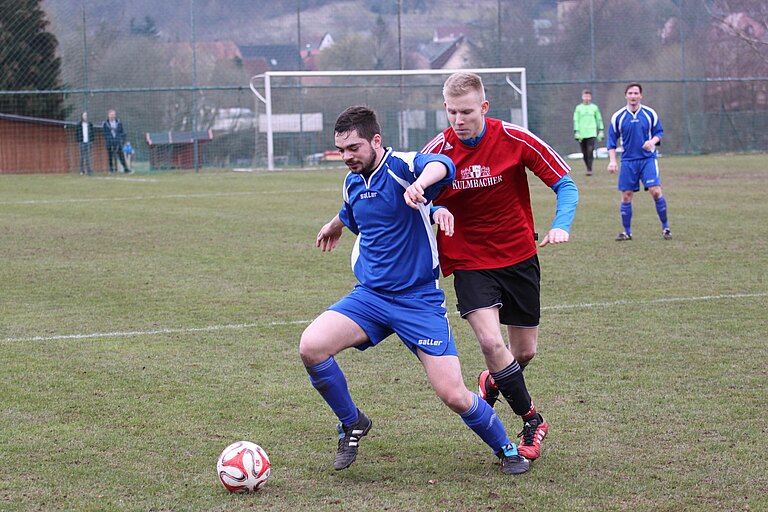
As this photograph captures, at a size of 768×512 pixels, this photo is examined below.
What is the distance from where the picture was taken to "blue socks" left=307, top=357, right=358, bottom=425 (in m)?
4.32

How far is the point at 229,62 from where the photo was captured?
35.2 metres

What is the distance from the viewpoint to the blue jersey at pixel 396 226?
14.3 feet

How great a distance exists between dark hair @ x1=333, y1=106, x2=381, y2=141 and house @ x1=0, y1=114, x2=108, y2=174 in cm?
2622

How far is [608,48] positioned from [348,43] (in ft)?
Answer: 30.2

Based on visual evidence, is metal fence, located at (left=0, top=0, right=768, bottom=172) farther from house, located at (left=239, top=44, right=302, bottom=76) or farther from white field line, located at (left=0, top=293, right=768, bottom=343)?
white field line, located at (left=0, top=293, right=768, bottom=343)

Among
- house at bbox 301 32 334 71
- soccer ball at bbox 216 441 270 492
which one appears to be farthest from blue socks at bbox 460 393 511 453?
house at bbox 301 32 334 71

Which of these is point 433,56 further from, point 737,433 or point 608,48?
point 737,433

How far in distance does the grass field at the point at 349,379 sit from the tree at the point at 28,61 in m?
19.4

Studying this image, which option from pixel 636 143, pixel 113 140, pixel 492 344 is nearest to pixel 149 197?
pixel 636 143

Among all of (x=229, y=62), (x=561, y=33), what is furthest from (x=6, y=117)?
(x=561, y=33)

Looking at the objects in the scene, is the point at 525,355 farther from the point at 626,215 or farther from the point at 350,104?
the point at 350,104

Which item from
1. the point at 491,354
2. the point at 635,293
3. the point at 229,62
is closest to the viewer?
the point at 491,354

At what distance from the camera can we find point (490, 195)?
4754mm

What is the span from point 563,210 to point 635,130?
8385 mm
